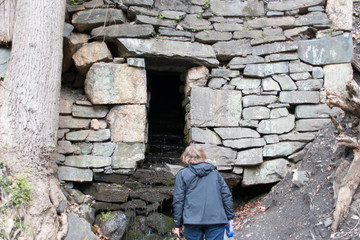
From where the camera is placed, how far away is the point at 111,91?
502 centimetres

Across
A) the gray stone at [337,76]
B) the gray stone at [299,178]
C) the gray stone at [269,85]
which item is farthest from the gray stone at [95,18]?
the gray stone at [299,178]

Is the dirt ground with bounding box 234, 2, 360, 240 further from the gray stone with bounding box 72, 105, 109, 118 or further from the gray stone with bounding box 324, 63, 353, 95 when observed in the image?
the gray stone with bounding box 72, 105, 109, 118

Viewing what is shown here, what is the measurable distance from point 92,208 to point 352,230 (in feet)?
11.1

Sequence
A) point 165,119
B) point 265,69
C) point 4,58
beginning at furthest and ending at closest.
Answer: point 165,119
point 265,69
point 4,58

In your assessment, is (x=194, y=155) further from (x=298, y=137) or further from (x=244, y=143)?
(x=298, y=137)

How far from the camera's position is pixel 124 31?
5105 millimetres

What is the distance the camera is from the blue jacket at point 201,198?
3086 millimetres

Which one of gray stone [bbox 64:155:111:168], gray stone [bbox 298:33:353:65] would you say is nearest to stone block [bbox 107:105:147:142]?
gray stone [bbox 64:155:111:168]

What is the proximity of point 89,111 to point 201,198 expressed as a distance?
2660mm

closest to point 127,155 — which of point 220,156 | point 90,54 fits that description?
point 220,156

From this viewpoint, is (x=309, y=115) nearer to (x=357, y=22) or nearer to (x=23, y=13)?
(x=357, y=22)

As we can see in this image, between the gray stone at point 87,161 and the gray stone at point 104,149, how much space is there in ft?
0.20

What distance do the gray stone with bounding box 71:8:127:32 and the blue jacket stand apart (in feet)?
9.75

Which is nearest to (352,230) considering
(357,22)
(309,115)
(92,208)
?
(309,115)
